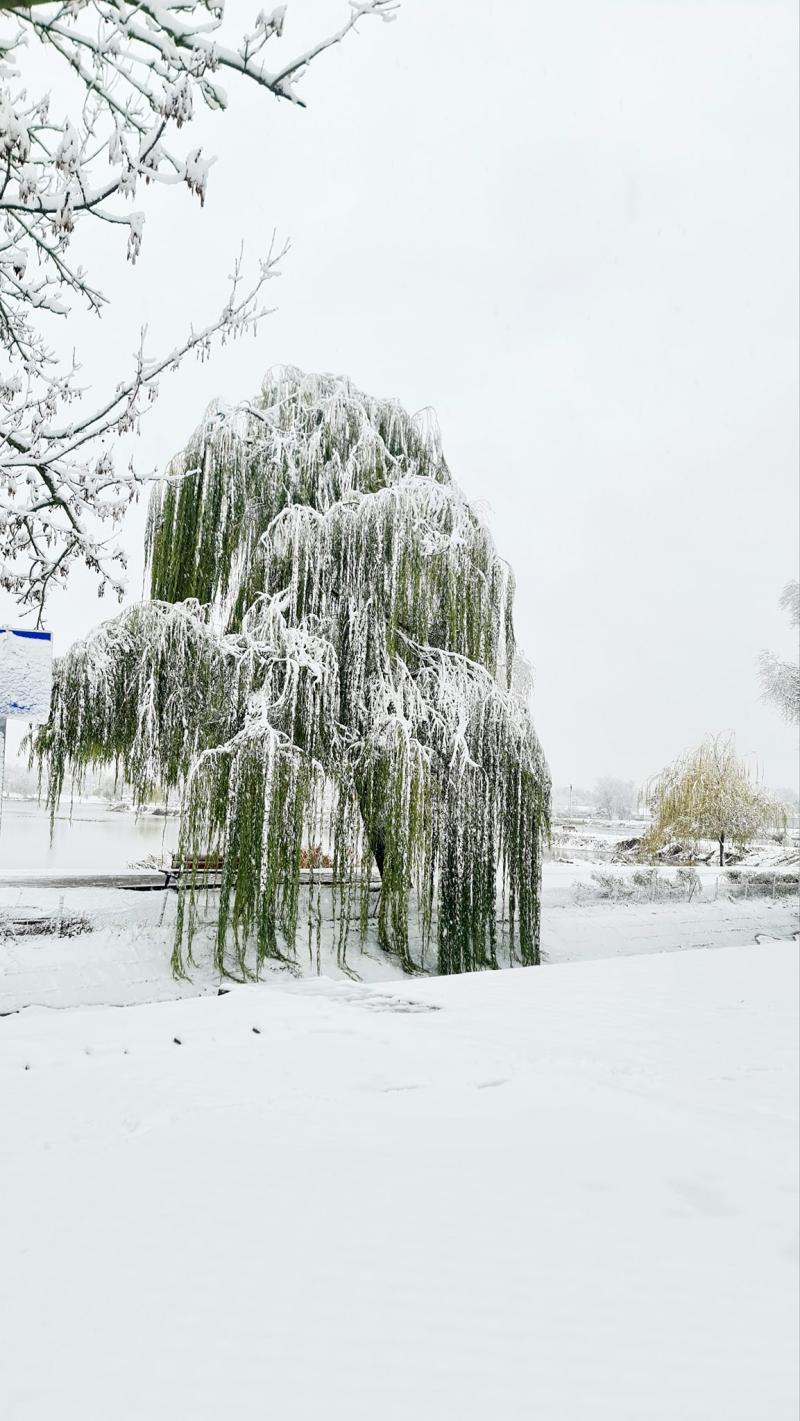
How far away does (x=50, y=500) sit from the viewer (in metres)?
2.93

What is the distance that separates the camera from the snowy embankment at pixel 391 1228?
1.34 metres

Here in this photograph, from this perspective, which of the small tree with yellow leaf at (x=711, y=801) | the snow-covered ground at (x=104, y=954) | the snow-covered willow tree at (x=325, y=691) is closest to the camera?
the snow-covered ground at (x=104, y=954)

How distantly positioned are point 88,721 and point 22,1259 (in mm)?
4570

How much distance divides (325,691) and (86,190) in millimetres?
3886

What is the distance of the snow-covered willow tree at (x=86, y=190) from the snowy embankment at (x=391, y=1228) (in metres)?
1.91

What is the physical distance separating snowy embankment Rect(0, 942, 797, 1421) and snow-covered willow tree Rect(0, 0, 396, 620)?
1.91m

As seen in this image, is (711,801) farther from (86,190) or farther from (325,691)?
(86,190)

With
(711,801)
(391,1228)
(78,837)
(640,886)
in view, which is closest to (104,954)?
(78,837)

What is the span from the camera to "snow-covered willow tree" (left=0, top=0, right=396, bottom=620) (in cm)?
196

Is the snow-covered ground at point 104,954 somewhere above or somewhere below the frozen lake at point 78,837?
below

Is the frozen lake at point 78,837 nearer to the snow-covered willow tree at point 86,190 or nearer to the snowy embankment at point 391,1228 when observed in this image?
the snowy embankment at point 391,1228

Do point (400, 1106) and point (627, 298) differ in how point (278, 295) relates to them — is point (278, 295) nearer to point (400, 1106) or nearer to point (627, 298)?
point (400, 1106)

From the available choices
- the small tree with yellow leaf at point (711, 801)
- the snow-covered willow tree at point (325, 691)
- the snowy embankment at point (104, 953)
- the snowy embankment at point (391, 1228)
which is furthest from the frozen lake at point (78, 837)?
the small tree with yellow leaf at point (711, 801)

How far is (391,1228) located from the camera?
1842 millimetres
